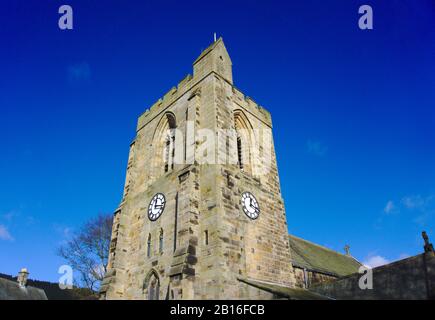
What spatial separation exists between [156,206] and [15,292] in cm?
1105

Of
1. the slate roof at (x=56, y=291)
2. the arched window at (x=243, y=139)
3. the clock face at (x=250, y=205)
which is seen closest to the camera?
the clock face at (x=250, y=205)

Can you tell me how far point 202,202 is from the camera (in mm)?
15500

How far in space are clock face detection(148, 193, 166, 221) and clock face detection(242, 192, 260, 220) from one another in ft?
14.4

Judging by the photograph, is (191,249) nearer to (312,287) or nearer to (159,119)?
(312,287)

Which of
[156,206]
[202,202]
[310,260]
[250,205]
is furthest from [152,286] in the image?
[310,260]

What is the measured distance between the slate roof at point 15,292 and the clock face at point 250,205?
49.2ft

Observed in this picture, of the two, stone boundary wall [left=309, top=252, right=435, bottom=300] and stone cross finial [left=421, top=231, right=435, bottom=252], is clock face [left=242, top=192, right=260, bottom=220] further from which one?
stone cross finial [left=421, top=231, right=435, bottom=252]

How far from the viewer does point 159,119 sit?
22.2m

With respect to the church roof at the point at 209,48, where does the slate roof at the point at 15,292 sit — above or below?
below

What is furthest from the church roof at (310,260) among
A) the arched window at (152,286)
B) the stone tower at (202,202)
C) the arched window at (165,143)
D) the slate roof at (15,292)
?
the slate roof at (15,292)

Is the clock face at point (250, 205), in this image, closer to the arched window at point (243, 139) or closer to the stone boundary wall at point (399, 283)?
the arched window at point (243, 139)

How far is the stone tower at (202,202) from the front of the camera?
13891 millimetres

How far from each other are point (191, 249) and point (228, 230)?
1.83 metres

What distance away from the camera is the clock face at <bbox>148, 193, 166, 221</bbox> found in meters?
17.7
